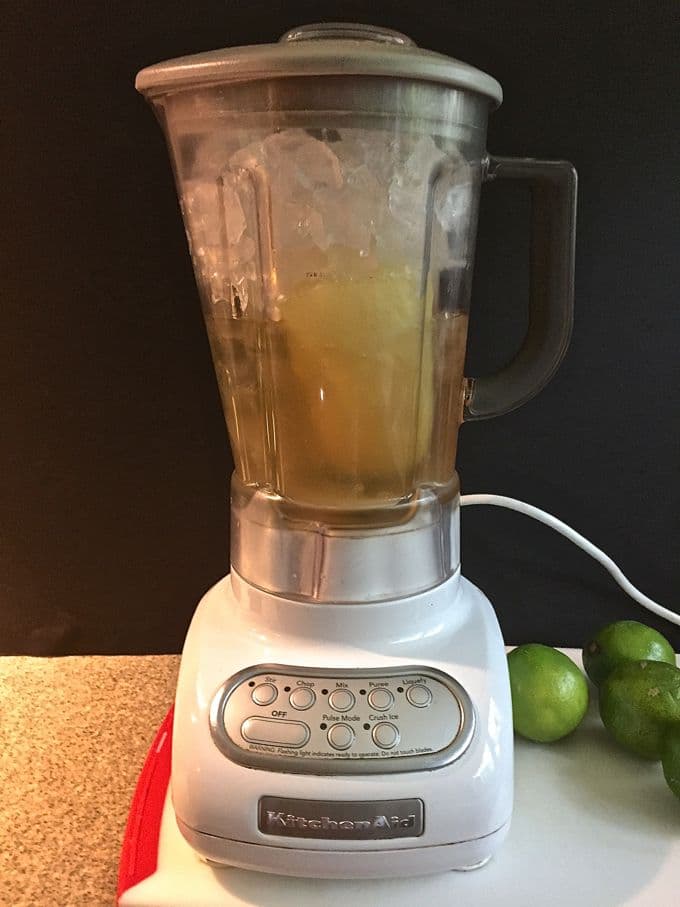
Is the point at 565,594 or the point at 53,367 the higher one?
the point at 53,367

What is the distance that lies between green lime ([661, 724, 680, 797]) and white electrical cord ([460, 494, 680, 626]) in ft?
0.76

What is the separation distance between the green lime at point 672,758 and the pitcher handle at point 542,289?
281 millimetres

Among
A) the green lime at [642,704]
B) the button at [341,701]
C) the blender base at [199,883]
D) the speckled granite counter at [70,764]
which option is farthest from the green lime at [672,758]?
the speckled granite counter at [70,764]

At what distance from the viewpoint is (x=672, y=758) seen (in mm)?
641

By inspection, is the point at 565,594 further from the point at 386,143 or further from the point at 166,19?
the point at 166,19

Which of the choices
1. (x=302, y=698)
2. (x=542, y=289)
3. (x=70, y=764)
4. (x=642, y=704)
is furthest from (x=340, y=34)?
(x=70, y=764)

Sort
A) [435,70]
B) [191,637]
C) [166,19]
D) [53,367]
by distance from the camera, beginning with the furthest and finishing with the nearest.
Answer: [53,367] < [166,19] < [191,637] < [435,70]

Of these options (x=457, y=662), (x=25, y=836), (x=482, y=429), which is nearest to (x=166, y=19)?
(x=482, y=429)

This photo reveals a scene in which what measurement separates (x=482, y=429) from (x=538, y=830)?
1.23 feet

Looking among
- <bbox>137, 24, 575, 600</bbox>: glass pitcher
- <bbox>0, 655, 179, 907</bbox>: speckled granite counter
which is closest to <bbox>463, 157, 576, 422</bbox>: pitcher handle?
<bbox>137, 24, 575, 600</bbox>: glass pitcher

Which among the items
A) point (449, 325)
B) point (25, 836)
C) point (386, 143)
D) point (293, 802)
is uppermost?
point (386, 143)

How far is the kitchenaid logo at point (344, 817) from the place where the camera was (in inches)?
22.0

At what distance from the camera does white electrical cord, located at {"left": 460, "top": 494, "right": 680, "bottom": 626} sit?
2.77 ft

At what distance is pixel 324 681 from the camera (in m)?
0.59
